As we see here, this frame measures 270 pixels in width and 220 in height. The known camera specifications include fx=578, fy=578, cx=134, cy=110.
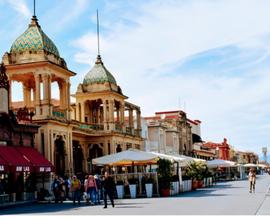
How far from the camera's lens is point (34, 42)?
36.2m

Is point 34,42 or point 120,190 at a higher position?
point 34,42

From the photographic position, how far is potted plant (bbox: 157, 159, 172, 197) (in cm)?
3278

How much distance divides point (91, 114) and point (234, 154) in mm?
99680

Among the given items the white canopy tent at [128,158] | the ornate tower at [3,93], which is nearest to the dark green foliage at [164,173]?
the white canopy tent at [128,158]

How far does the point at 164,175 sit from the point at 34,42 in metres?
11.7

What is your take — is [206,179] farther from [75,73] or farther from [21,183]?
[21,183]

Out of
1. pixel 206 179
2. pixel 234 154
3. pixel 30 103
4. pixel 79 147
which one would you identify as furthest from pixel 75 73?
pixel 234 154

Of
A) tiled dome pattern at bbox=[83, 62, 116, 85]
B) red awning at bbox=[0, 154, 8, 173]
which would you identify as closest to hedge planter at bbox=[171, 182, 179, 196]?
red awning at bbox=[0, 154, 8, 173]

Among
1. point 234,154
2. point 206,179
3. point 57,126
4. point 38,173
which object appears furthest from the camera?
point 234,154

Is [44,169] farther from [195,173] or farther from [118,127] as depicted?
[118,127]

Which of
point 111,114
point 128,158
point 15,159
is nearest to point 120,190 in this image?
point 128,158

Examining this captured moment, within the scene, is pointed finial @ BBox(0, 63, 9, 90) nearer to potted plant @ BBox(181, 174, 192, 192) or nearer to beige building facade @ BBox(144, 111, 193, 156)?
potted plant @ BBox(181, 174, 192, 192)

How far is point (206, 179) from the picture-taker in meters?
48.1

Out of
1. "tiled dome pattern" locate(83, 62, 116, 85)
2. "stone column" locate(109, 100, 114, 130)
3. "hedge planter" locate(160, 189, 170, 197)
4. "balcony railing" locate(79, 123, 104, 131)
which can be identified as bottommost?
"hedge planter" locate(160, 189, 170, 197)
